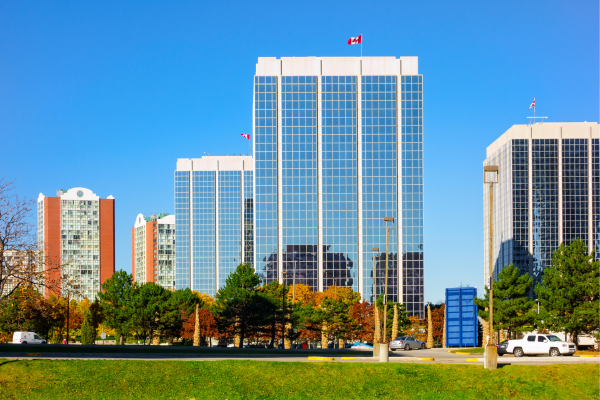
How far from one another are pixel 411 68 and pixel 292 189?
130 feet

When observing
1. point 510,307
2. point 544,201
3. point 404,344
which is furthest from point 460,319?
Answer: point 544,201

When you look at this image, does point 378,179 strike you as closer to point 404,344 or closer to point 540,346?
point 404,344

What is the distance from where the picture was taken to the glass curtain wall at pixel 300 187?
148m

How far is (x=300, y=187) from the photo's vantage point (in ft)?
486

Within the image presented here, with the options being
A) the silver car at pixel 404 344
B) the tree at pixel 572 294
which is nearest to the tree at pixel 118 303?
the silver car at pixel 404 344

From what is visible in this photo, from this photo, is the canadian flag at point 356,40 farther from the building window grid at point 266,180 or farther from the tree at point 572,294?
the tree at point 572,294

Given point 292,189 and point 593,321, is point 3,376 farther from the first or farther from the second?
point 292,189

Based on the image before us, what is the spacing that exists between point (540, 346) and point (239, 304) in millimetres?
44067

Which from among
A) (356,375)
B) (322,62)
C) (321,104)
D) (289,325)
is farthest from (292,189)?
(356,375)

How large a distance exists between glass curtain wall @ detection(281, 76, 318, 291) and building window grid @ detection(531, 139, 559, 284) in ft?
263

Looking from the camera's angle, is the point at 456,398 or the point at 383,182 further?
the point at 383,182

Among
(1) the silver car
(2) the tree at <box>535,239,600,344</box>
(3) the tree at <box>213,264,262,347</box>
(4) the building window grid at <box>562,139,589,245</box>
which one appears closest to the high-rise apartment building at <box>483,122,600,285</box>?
(4) the building window grid at <box>562,139,589,245</box>

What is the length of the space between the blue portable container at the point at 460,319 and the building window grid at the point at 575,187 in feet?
443

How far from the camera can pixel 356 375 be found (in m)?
33.8
